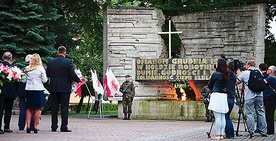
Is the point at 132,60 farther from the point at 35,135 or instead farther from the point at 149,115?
the point at 35,135

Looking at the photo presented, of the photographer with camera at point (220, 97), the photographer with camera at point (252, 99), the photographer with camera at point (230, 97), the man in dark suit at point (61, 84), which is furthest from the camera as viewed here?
the photographer with camera at point (252, 99)

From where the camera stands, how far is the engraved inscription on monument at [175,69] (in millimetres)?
23234

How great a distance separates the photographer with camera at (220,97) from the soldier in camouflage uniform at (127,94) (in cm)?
1048

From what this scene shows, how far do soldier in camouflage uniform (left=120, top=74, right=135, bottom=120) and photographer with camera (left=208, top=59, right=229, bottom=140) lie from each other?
10.5 metres

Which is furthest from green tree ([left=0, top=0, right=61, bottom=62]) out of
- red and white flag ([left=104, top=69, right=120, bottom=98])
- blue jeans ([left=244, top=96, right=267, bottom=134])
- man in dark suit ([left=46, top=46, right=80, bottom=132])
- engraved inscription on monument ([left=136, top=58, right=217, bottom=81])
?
blue jeans ([left=244, top=96, right=267, bottom=134])

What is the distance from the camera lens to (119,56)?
979 inches

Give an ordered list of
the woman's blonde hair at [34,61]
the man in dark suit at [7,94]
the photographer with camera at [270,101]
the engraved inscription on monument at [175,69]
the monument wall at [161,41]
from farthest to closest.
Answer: the monument wall at [161,41] → the engraved inscription on monument at [175,69] → the photographer with camera at [270,101] → the woman's blonde hair at [34,61] → the man in dark suit at [7,94]

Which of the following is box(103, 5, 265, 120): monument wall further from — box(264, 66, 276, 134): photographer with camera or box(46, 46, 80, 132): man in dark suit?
box(46, 46, 80, 132): man in dark suit

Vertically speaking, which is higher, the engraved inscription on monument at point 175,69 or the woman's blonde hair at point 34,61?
the engraved inscription on monument at point 175,69

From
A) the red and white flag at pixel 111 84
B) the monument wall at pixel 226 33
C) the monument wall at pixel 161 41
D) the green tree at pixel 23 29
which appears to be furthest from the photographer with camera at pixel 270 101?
the green tree at pixel 23 29

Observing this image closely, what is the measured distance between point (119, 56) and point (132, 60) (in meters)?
1.08

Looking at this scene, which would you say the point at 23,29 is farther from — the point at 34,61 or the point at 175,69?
the point at 34,61

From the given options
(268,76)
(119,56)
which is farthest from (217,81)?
(119,56)

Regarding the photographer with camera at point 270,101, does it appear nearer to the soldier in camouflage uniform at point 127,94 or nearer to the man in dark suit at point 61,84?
the man in dark suit at point 61,84
